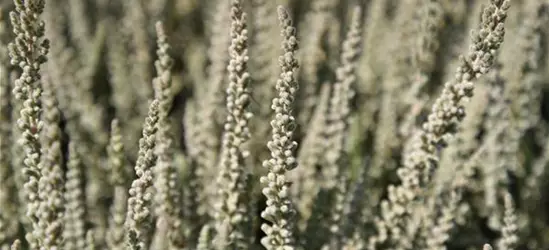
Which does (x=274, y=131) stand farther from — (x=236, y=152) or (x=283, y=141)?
(x=236, y=152)

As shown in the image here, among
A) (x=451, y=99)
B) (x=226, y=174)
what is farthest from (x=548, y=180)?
(x=226, y=174)

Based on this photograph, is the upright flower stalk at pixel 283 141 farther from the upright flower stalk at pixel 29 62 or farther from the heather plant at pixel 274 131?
the upright flower stalk at pixel 29 62

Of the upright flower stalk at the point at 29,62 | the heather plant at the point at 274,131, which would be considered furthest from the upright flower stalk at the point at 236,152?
the upright flower stalk at the point at 29,62

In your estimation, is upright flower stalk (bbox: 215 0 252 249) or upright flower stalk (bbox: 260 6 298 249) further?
upright flower stalk (bbox: 215 0 252 249)

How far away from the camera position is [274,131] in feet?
3.02

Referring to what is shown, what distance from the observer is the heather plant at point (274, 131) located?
100cm

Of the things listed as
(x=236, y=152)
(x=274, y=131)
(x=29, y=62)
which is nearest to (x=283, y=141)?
(x=274, y=131)

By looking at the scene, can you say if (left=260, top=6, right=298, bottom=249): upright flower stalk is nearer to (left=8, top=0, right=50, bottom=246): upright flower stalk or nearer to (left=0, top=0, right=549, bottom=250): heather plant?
(left=0, top=0, right=549, bottom=250): heather plant

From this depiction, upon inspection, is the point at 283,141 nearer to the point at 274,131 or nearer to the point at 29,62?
the point at 274,131

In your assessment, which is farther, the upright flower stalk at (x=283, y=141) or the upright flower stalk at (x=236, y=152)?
the upright flower stalk at (x=236, y=152)

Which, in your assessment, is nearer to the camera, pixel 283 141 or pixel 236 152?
pixel 283 141

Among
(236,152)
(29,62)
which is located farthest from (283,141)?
(29,62)

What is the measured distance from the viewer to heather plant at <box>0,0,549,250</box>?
1.00 meters

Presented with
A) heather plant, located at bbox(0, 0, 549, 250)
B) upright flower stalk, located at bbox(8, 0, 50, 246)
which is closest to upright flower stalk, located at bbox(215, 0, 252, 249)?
heather plant, located at bbox(0, 0, 549, 250)
